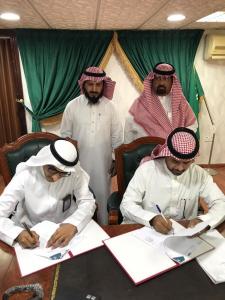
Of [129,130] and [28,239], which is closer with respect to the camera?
[28,239]

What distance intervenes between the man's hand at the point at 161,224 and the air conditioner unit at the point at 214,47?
3.31 metres

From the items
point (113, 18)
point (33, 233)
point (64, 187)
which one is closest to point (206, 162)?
point (113, 18)

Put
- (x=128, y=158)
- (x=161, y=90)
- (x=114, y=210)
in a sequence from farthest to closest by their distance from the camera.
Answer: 1. (x=161, y=90)
2. (x=128, y=158)
3. (x=114, y=210)

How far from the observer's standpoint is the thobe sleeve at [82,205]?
1.34m

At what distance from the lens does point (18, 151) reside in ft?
6.01

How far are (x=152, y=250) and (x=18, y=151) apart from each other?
118 centimetres

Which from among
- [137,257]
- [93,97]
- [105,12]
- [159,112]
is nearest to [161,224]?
[137,257]

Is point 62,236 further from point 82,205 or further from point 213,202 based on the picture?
point 213,202

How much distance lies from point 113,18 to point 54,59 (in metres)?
1.19

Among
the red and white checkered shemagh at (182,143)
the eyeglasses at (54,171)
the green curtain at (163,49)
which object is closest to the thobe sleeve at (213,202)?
the red and white checkered shemagh at (182,143)

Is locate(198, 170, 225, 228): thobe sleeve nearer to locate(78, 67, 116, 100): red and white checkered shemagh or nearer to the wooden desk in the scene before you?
the wooden desk

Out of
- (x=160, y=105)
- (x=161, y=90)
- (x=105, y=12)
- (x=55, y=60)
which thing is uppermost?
(x=105, y=12)

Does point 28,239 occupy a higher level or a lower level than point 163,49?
lower

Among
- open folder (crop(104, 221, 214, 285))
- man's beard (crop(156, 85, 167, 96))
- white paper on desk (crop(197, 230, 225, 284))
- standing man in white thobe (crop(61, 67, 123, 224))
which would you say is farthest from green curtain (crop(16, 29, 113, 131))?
white paper on desk (crop(197, 230, 225, 284))
